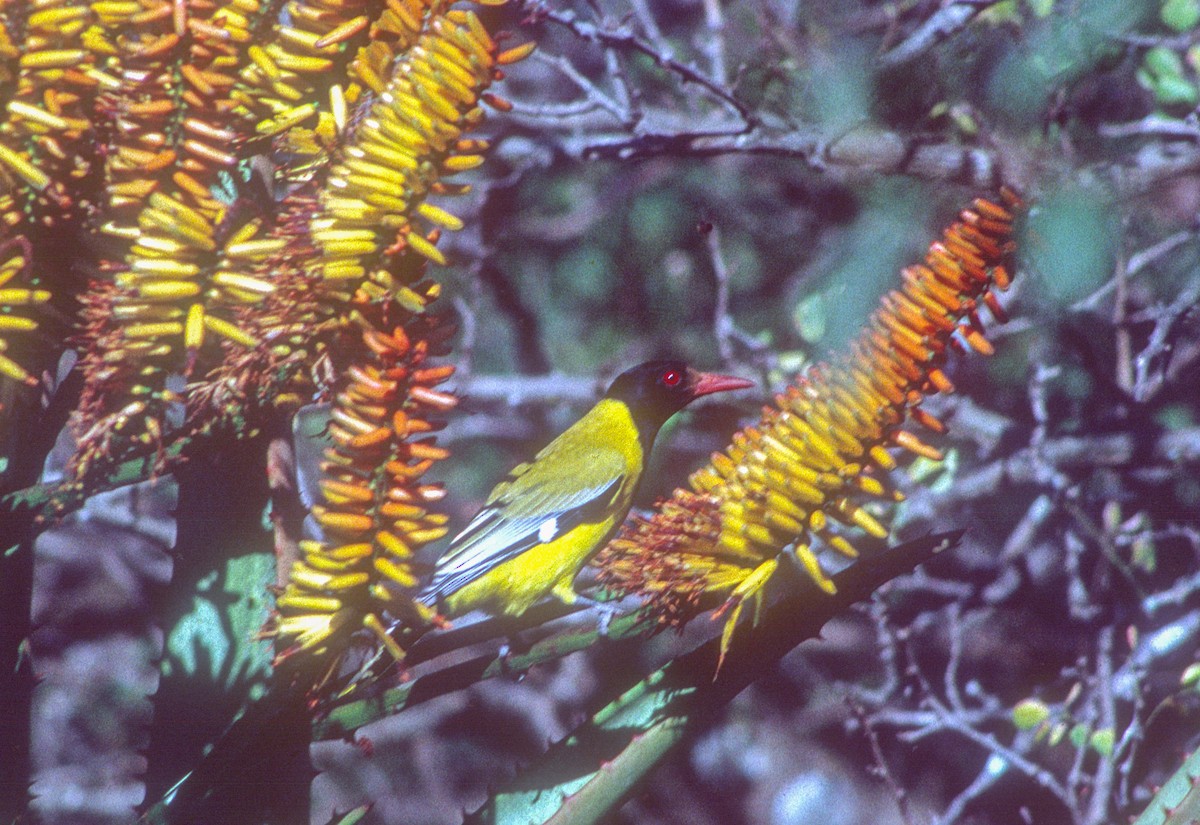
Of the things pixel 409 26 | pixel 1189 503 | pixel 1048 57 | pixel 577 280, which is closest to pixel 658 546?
pixel 409 26

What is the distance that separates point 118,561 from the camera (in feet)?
3.91

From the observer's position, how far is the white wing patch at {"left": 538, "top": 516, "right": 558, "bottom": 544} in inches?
41.0

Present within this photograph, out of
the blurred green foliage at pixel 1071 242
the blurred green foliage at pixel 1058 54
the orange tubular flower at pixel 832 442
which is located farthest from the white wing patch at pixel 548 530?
the blurred green foliage at pixel 1058 54

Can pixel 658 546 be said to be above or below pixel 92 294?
below

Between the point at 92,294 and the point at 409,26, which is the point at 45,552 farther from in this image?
the point at 409,26

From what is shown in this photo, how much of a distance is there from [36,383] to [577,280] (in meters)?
0.78

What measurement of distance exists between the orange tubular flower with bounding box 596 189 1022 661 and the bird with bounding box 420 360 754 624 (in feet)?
0.52

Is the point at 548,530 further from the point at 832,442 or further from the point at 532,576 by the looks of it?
the point at 832,442

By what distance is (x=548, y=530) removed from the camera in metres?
1.06

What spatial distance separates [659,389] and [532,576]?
0.77 feet

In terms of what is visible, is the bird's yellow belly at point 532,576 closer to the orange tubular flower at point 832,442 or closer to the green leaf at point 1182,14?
the orange tubular flower at point 832,442

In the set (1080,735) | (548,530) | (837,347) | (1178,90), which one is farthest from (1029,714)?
(1178,90)

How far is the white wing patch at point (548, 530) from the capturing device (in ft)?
3.42

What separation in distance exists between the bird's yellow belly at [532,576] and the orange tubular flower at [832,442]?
7.1 inches
